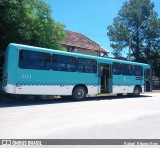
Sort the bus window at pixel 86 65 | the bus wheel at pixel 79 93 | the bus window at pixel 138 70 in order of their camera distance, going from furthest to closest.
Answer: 1. the bus window at pixel 138 70
2. the bus window at pixel 86 65
3. the bus wheel at pixel 79 93

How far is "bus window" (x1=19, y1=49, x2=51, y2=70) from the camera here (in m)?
13.3

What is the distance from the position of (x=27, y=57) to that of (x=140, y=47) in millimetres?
33275

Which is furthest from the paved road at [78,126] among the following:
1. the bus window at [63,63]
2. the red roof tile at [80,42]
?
the red roof tile at [80,42]

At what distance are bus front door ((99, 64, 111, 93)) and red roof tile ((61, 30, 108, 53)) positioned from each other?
535 inches

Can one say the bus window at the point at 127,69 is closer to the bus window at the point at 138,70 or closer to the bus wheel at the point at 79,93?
the bus window at the point at 138,70

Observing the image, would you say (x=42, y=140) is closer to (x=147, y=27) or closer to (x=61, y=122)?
(x=61, y=122)

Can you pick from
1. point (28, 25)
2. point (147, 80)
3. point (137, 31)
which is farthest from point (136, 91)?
point (137, 31)

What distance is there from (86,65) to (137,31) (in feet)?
95.5

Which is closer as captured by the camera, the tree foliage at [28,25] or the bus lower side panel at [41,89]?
the bus lower side panel at [41,89]

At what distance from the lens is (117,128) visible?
26.1ft

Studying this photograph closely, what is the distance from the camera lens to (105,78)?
18609 millimetres

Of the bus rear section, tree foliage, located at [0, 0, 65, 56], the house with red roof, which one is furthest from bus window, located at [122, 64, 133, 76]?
the house with red roof

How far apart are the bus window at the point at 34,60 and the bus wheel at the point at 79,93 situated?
260cm

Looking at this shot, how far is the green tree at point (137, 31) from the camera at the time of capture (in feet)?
143
